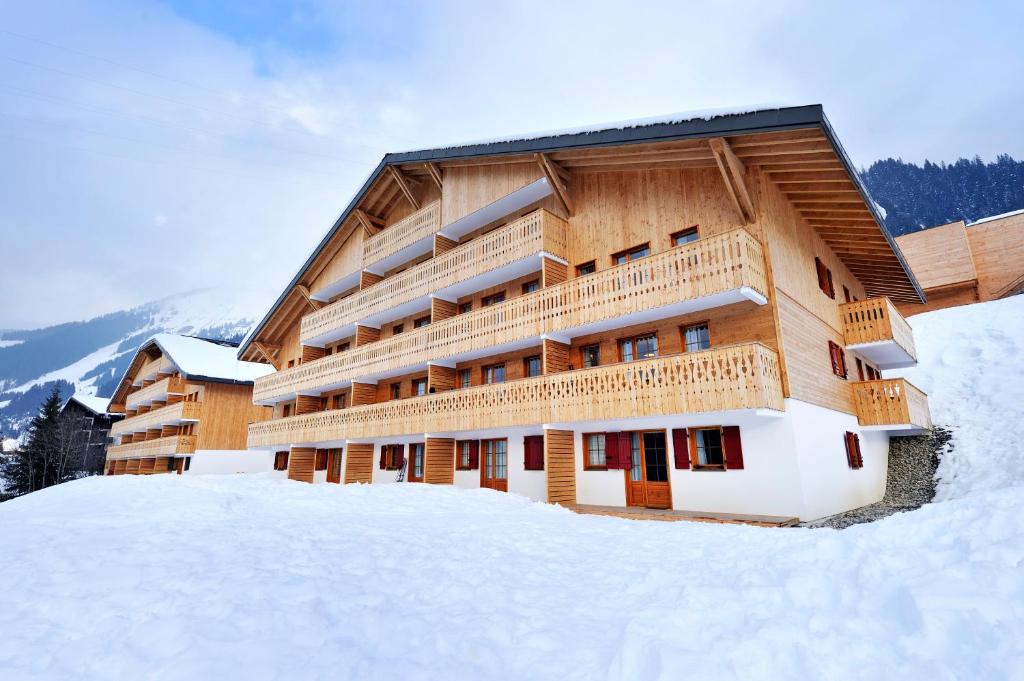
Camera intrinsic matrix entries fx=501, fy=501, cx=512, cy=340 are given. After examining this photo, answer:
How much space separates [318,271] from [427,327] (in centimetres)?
1394

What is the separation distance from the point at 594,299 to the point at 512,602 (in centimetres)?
1126

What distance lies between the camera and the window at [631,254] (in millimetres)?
16562

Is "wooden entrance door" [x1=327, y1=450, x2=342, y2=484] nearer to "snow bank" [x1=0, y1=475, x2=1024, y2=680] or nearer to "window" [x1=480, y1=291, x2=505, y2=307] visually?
"window" [x1=480, y1=291, x2=505, y2=307]

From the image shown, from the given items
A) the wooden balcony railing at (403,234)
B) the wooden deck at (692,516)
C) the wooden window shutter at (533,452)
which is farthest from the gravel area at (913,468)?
the wooden balcony railing at (403,234)

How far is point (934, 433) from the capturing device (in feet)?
67.1

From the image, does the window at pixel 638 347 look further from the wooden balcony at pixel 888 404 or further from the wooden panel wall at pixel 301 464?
the wooden panel wall at pixel 301 464

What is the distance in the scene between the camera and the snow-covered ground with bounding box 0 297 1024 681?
3.93 m

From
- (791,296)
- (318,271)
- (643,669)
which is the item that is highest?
(318,271)

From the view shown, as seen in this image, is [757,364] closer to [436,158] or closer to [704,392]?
[704,392]

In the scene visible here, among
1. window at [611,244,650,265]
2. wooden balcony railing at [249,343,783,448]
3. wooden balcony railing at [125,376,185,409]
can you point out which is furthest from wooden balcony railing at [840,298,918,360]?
wooden balcony railing at [125,376,185,409]

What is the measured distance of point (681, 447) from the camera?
14531 mm

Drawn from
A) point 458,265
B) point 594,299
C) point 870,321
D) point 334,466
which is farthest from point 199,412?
point 870,321

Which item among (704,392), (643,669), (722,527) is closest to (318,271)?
(704,392)

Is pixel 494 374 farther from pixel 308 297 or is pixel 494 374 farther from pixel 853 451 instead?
pixel 308 297
